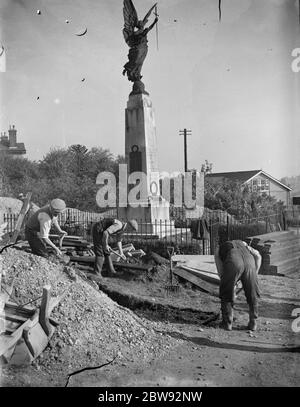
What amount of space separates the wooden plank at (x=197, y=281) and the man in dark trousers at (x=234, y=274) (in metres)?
1.40

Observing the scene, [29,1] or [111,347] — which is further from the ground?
[29,1]

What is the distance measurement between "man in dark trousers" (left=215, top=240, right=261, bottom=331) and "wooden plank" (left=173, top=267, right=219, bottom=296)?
140cm

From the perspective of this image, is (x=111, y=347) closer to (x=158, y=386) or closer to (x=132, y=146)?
(x=158, y=386)

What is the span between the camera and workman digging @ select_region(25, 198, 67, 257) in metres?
4.70

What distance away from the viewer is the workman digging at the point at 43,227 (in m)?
4.70

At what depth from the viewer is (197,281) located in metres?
6.08

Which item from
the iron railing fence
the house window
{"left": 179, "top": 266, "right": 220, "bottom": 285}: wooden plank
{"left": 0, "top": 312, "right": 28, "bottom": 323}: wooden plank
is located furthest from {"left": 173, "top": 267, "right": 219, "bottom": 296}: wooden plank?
the house window

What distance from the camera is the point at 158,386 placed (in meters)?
2.92

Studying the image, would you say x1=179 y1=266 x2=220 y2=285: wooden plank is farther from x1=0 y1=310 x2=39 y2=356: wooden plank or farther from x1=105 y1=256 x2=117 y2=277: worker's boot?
x1=0 y1=310 x2=39 y2=356: wooden plank

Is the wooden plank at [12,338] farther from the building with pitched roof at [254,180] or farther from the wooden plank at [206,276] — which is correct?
the building with pitched roof at [254,180]
